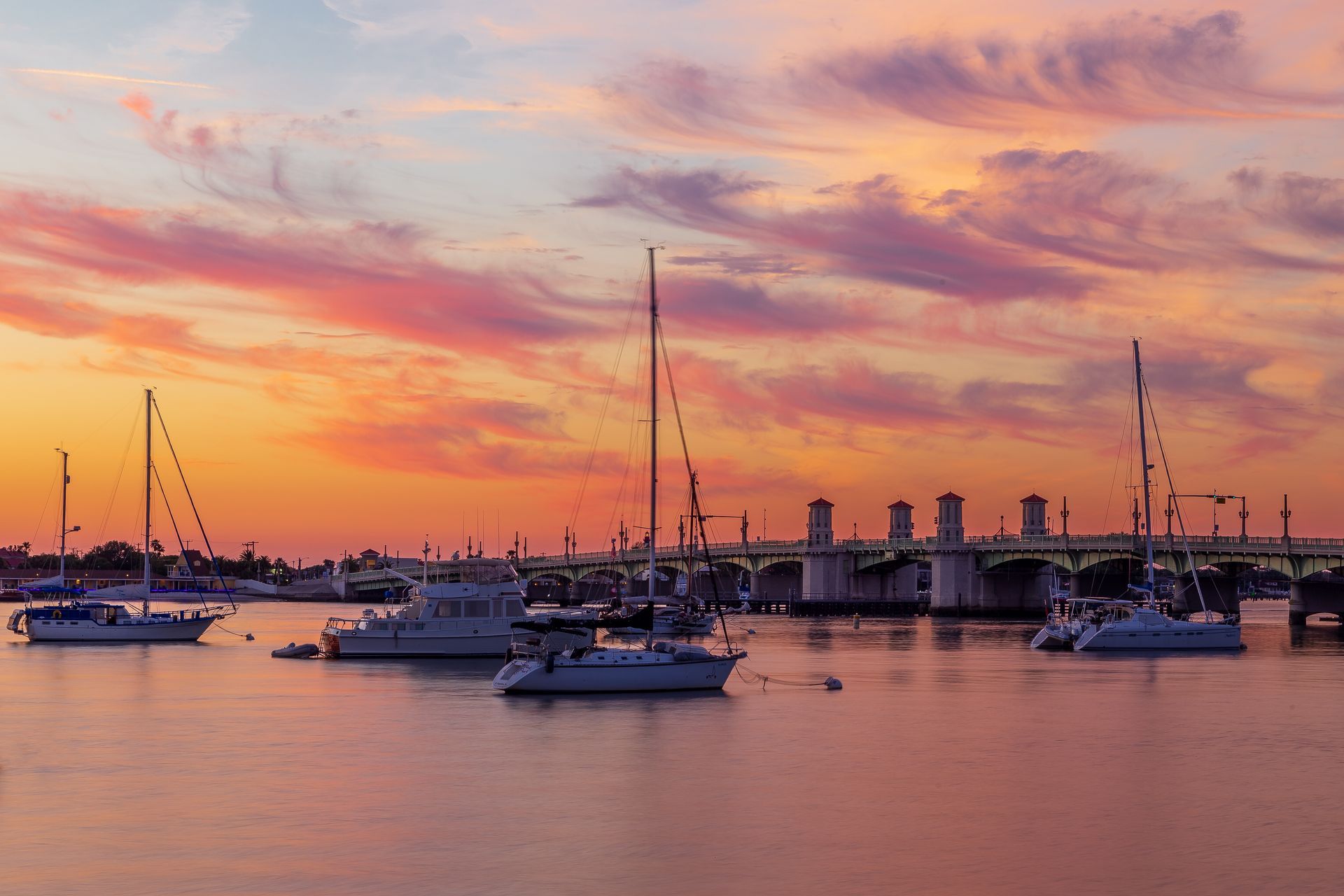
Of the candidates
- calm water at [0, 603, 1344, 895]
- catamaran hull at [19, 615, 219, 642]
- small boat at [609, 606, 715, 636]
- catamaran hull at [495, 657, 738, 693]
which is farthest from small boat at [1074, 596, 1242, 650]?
catamaran hull at [19, 615, 219, 642]

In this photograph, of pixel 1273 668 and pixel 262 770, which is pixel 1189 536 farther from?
pixel 262 770

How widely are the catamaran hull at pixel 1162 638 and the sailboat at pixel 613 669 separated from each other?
43.6 meters

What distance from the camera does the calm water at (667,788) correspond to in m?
29.1

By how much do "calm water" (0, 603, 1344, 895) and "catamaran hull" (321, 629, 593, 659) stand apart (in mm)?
8710

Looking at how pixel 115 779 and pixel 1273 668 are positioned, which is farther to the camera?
pixel 1273 668

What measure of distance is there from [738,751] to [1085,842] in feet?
49.4

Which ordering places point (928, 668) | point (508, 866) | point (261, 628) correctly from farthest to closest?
point (261, 628), point (928, 668), point (508, 866)

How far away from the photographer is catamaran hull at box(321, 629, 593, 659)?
82312 mm

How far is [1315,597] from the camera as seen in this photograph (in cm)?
17550

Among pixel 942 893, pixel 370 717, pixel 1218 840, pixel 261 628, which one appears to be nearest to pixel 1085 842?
pixel 1218 840

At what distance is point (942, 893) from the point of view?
27.4m

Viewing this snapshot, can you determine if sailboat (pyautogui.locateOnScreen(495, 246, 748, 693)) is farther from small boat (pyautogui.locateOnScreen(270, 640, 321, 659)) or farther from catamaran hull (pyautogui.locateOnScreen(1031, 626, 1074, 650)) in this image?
catamaran hull (pyautogui.locateOnScreen(1031, 626, 1074, 650))

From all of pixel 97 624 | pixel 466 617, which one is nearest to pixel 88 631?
pixel 97 624

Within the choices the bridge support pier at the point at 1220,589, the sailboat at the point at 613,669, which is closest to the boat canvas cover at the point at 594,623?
the sailboat at the point at 613,669
